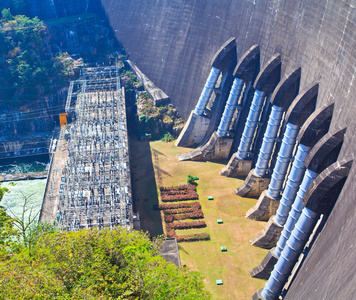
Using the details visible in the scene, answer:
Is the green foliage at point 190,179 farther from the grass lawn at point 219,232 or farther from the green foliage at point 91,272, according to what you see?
the green foliage at point 91,272

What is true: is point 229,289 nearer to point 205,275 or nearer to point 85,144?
point 205,275

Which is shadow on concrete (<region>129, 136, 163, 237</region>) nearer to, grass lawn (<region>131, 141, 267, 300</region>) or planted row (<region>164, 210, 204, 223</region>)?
grass lawn (<region>131, 141, 267, 300</region>)

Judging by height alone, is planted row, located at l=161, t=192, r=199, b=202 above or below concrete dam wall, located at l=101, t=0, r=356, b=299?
below

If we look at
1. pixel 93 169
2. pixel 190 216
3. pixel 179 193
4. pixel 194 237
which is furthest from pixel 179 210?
pixel 93 169

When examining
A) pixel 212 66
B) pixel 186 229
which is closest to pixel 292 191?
pixel 186 229

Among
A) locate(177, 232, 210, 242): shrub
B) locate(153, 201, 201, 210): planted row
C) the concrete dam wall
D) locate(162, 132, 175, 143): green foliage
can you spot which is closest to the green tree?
locate(177, 232, 210, 242): shrub
